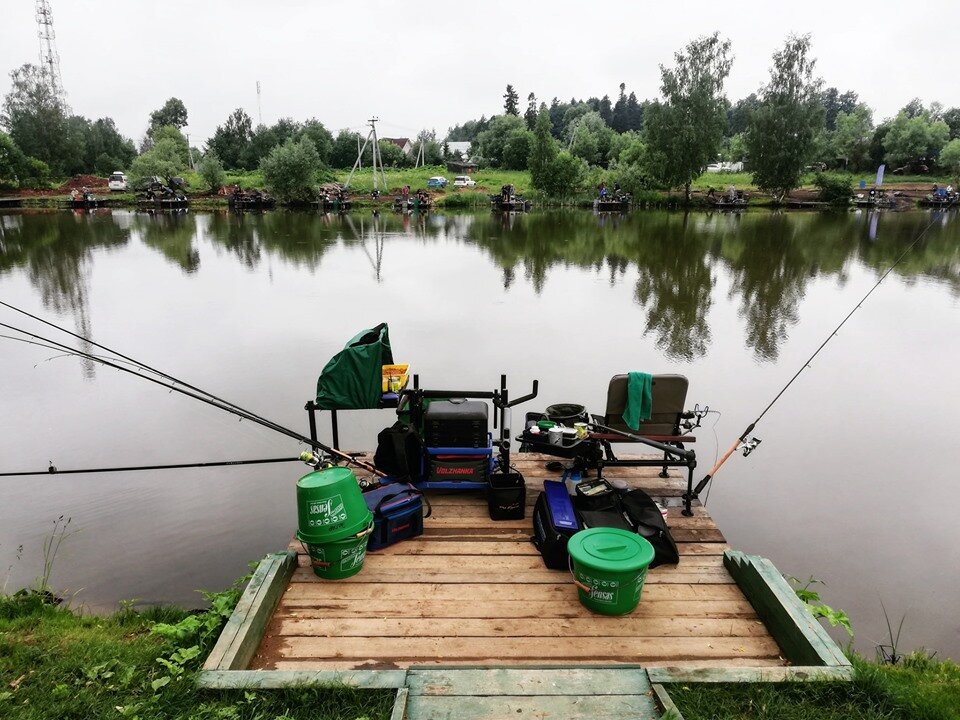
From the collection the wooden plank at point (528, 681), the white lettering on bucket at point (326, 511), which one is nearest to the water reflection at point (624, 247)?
the white lettering on bucket at point (326, 511)

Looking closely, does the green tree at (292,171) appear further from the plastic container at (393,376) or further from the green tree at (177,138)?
the plastic container at (393,376)

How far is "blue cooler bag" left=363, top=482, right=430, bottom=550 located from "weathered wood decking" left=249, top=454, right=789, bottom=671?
9cm

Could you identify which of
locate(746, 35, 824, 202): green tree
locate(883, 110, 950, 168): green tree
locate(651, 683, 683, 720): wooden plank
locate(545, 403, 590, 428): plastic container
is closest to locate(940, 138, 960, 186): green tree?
locate(883, 110, 950, 168): green tree

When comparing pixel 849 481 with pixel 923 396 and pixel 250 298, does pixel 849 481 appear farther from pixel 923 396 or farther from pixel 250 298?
pixel 250 298

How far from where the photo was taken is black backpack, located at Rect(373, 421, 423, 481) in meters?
4.90

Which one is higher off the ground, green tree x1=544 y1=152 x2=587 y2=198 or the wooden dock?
green tree x1=544 y1=152 x2=587 y2=198

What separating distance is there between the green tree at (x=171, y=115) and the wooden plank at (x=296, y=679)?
86.0 m

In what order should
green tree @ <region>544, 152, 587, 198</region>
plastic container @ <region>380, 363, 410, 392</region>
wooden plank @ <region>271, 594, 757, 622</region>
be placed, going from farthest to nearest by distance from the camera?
green tree @ <region>544, 152, 587, 198</region> → plastic container @ <region>380, 363, 410, 392</region> → wooden plank @ <region>271, 594, 757, 622</region>

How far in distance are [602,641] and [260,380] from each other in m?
7.09

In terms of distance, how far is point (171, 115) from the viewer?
76000 millimetres

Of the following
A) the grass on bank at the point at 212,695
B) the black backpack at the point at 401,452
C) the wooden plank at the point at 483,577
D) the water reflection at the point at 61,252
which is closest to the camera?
the grass on bank at the point at 212,695

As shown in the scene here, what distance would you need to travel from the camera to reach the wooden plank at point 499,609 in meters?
3.67

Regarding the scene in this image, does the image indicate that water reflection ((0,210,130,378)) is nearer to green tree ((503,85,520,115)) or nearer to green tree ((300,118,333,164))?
green tree ((300,118,333,164))

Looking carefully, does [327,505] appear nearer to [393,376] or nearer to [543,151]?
[393,376]
